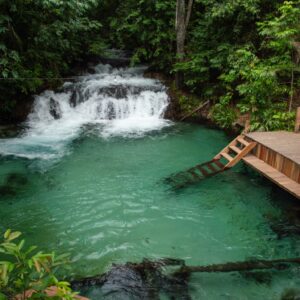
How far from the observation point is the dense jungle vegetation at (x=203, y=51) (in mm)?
9203

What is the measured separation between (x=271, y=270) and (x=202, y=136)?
254 inches

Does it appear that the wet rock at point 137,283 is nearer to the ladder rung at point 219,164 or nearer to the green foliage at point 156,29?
the ladder rung at point 219,164

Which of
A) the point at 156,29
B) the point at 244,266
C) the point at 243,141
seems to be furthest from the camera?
the point at 156,29

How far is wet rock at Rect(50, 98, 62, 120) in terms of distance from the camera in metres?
12.5

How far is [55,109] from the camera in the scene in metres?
12.5

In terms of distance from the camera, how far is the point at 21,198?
671 cm

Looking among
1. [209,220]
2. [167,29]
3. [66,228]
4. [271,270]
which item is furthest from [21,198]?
[167,29]

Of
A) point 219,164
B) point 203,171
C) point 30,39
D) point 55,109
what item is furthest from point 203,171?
point 30,39

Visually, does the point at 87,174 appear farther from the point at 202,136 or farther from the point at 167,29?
the point at 167,29

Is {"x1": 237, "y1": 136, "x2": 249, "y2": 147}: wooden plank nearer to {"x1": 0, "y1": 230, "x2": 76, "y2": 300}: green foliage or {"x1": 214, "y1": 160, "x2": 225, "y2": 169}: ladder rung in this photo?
{"x1": 214, "y1": 160, "x2": 225, "y2": 169}: ladder rung

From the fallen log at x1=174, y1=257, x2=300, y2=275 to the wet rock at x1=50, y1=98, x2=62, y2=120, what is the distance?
370 inches

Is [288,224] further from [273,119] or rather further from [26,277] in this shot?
[26,277]

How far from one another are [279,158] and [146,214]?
→ 293cm

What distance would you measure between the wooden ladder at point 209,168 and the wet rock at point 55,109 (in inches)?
263
